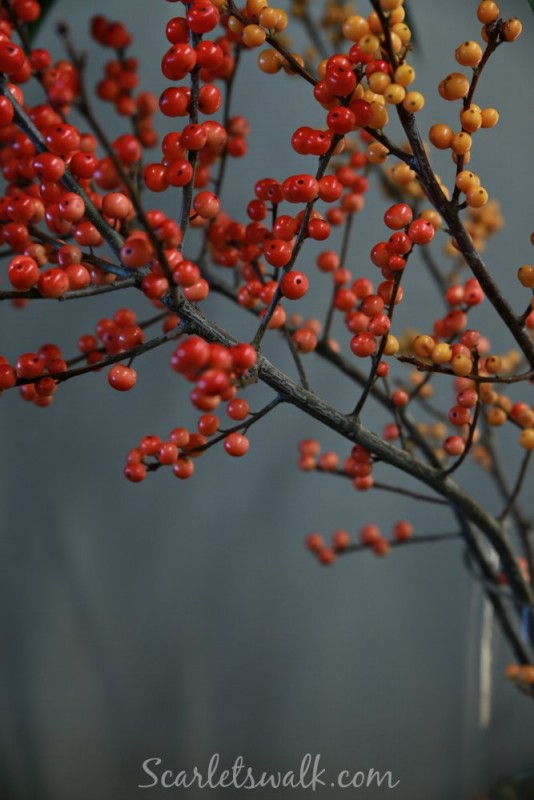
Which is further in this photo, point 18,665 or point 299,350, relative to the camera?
point 18,665

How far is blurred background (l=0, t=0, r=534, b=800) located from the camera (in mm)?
737

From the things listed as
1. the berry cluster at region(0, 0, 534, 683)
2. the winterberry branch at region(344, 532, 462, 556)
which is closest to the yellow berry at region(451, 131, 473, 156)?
the berry cluster at region(0, 0, 534, 683)

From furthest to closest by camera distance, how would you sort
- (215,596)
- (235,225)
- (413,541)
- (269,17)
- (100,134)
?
(215,596)
(413,541)
(235,225)
(269,17)
(100,134)

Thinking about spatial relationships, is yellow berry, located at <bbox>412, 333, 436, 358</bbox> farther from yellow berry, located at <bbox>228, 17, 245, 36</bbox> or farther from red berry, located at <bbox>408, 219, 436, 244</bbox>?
yellow berry, located at <bbox>228, 17, 245, 36</bbox>

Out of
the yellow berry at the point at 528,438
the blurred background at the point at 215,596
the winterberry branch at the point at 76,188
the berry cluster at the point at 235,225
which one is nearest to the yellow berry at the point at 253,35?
the berry cluster at the point at 235,225

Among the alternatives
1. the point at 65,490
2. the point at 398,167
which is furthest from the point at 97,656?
the point at 398,167

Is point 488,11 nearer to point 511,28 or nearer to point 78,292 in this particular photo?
point 511,28

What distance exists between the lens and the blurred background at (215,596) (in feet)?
2.42

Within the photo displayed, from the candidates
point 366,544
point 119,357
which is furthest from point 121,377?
point 366,544

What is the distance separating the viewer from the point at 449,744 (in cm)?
81

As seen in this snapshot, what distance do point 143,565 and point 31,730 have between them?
0.23m

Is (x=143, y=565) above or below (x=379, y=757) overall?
above

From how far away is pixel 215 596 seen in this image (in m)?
0.78

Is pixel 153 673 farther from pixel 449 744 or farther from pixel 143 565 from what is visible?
pixel 449 744
